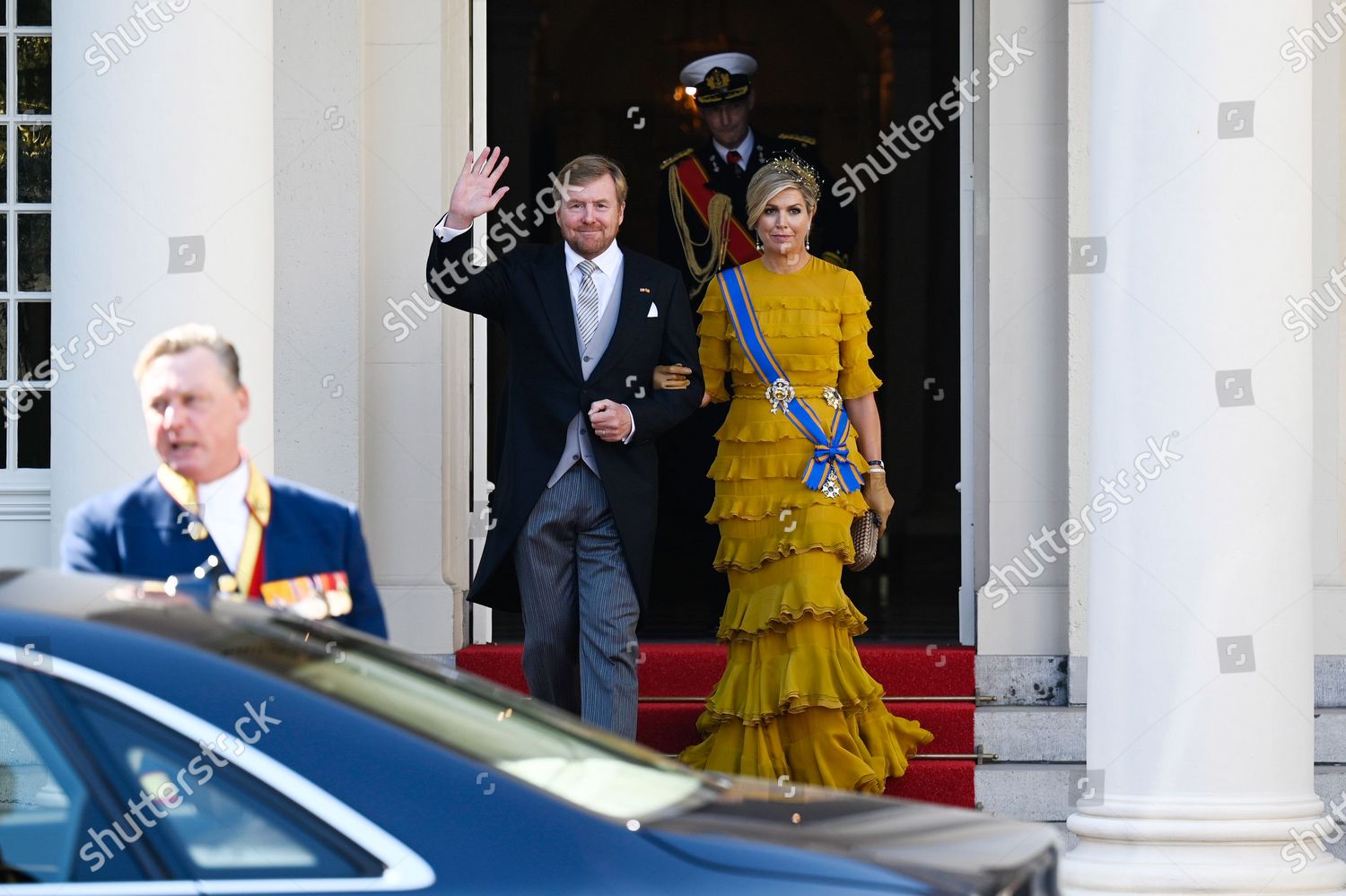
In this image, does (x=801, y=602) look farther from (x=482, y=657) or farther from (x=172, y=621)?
(x=172, y=621)

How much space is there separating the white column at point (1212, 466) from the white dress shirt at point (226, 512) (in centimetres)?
322

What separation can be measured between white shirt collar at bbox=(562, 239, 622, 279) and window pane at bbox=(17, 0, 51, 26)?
3478 millimetres

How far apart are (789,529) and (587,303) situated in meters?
1.13

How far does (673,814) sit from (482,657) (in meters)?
5.32

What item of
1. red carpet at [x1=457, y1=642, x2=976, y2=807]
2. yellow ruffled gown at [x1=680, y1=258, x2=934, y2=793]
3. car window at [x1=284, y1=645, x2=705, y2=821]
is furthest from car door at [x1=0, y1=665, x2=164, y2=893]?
red carpet at [x1=457, y1=642, x2=976, y2=807]

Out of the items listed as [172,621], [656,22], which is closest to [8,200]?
[172,621]

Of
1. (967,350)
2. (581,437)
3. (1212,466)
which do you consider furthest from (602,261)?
(967,350)

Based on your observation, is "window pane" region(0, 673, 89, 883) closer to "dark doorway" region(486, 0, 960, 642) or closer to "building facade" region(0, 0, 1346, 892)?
"building facade" region(0, 0, 1346, 892)

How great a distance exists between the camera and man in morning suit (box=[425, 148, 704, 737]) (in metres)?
6.25

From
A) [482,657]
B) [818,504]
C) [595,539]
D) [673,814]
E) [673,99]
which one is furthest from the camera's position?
[673,99]

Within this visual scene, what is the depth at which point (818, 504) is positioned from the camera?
670 cm

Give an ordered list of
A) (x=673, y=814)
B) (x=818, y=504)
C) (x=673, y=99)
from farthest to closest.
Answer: (x=673, y=99) < (x=818, y=504) < (x=673, y=814)

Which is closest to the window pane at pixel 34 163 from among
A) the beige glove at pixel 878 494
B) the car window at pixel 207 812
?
the beige glove at pixel 878 494

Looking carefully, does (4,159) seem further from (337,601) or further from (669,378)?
(337,601)
